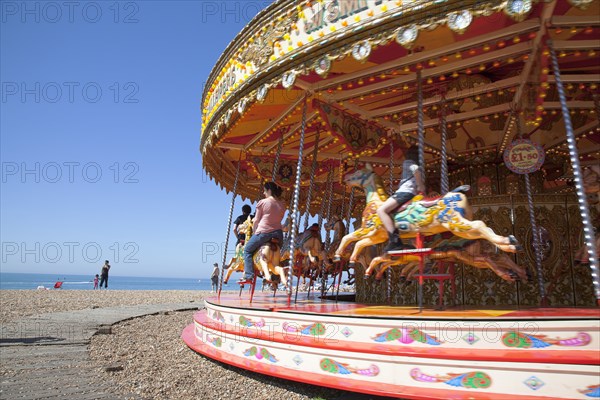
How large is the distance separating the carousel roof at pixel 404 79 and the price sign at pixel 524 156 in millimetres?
594

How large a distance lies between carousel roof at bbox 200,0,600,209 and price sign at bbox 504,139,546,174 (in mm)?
594

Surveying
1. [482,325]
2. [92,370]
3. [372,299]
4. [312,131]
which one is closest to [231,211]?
[312,131]

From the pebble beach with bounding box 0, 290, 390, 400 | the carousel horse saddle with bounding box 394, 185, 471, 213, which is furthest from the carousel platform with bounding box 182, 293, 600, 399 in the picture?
the carousel horse saddle with bounding box 394, 185, 471, 213

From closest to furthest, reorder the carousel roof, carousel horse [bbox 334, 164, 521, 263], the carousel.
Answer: the carousel → carousel horse [bbox 334, 164, 521, 263] → the carousel roof

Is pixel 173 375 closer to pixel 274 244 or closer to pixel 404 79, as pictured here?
pixel 274 244

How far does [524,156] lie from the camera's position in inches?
262

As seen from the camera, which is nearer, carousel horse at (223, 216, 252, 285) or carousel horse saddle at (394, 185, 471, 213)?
carousel horse saddle at (394, 185, 471, 213)

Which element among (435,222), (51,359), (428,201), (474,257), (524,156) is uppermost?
(524,156)

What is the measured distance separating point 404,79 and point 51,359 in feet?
23.1

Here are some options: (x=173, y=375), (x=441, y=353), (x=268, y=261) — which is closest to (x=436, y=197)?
(x=441, y=353)

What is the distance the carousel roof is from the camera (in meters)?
4.86

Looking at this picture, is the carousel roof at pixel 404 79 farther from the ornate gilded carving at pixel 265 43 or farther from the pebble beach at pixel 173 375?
the pebble beach at pixel 173 375

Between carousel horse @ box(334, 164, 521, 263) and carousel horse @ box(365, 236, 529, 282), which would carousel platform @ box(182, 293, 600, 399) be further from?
carousel horse @ box(365, 236, 529, 282)

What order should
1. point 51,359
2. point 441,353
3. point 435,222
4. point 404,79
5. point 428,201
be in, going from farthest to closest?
point 404,79 < point 51,359 < point 428,201 < point 435,222 < point 441,353
